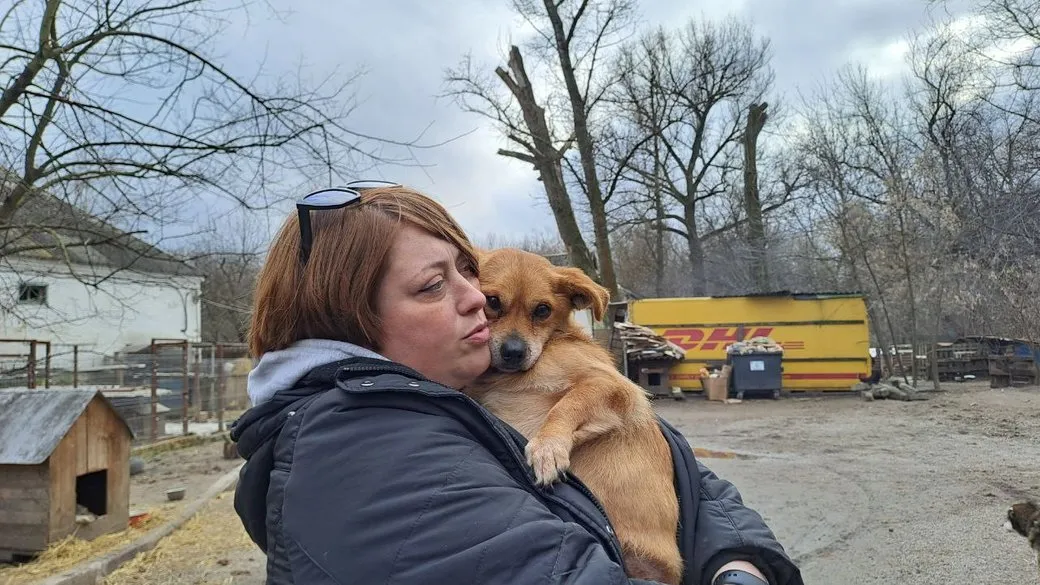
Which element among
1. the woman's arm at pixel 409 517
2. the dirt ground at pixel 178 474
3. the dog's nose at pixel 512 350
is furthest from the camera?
the dirt ground at pixel 178 474

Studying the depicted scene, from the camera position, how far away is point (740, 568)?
1.67 meters

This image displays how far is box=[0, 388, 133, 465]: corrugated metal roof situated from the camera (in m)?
6.11

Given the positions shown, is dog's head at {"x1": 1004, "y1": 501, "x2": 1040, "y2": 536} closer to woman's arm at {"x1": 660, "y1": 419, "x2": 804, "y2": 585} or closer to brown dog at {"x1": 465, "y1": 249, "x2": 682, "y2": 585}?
brown dog at {"x1": 465, "y1": 249, "x2": 682, "y2": 585}

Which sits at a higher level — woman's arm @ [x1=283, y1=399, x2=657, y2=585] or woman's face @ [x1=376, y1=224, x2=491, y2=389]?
woman's face @ [x1=376, y1=224, x2=491, y2=389]

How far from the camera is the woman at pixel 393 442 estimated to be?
1104 mm

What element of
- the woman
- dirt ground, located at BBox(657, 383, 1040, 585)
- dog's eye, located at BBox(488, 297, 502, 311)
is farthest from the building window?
dirt ground, located at BBox(657, 383, 1040, 585)

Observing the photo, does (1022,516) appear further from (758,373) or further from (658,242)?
(658,242)

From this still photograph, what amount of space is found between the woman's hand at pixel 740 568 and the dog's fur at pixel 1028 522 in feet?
11.7

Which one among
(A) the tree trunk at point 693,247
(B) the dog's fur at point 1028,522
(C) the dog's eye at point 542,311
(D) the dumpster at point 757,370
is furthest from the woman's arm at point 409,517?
(A) the tree trunk at point 693,247

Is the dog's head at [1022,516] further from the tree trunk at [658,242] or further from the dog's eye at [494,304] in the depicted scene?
the tree trunk at [658,242]

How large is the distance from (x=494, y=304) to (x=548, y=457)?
893 mm

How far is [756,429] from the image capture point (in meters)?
11.2

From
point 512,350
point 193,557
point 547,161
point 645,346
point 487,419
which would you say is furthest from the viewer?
point 645,346

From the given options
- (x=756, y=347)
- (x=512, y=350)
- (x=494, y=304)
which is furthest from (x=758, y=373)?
(x=512, y=350)
